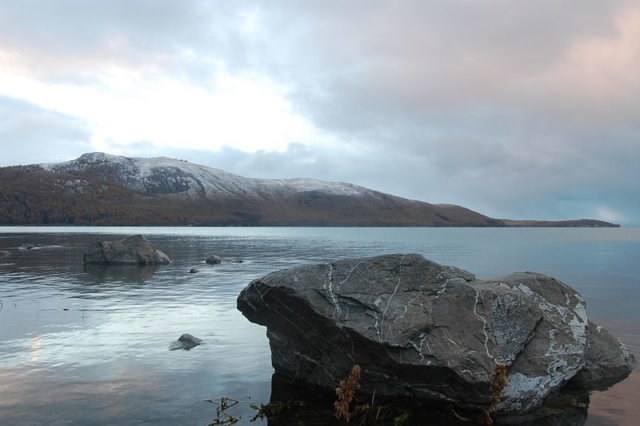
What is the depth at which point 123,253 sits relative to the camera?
5575cm

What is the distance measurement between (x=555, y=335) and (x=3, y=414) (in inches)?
617

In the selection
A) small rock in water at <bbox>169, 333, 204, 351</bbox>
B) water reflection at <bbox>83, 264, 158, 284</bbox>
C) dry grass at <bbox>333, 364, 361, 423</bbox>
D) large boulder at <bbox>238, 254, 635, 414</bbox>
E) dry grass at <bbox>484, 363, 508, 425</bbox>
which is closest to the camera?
dry grass at <bbox>484, 363, 508, 425</bbox>

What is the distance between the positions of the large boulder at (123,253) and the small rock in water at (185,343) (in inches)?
1513

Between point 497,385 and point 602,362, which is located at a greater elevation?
point 497,385

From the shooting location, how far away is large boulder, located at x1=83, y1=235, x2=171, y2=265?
180 ft

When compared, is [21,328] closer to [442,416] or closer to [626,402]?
[442,416]

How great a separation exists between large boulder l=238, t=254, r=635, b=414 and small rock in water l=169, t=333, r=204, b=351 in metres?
4.87

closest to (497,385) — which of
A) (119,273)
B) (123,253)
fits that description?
(119,273)

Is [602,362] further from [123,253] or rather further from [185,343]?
[123,253]

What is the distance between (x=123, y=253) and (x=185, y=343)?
39907mm

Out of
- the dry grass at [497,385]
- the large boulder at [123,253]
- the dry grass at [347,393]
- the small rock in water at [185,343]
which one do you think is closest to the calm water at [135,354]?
the small rock in water at [185,343]

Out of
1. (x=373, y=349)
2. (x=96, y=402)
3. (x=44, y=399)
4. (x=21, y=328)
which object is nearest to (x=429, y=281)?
(x=373, y=349)

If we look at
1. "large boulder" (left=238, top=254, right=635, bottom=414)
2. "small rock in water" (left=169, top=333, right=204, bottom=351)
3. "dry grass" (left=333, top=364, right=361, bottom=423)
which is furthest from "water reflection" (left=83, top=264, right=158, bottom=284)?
"dry grass" (left=333, top=364, right=361, bottom=423)

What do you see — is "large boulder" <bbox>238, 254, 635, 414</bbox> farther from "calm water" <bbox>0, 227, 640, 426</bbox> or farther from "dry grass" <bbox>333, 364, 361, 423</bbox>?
"calm water" <bbox>0, 227, 640, 426</bbox>
